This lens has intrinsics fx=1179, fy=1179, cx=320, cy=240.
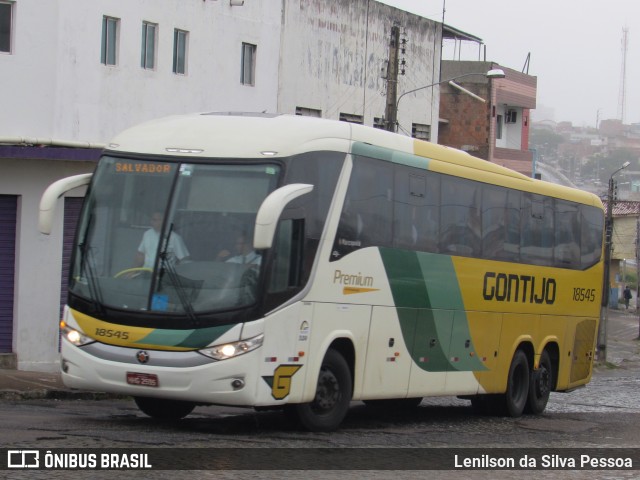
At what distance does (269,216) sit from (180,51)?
1546 cm

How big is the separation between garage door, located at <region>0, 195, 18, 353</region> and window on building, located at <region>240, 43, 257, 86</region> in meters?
8.65

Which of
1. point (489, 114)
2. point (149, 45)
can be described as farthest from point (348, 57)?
point (489, 114)

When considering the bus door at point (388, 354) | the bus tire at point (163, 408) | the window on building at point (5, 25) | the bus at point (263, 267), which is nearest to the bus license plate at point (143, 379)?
the bus at point (263, 267)

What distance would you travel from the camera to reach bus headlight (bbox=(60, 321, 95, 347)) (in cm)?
1141

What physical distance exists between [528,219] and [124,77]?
30.9 ft

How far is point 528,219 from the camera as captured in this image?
57.1 feet

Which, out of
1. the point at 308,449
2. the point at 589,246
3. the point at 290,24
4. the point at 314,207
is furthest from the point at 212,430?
the point at 290,24

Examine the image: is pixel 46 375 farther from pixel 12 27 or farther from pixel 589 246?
pixel 589 246

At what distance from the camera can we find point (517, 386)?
1747cm

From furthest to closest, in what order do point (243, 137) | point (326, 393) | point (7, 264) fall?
point (7, 264)
point (326, 393)
point (243, 137)

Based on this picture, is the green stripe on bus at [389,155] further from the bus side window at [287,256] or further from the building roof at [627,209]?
the building roof at [627,209]

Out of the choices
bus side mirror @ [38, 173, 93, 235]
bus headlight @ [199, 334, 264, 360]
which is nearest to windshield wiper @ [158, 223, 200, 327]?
bus headlight @ [199, 334, 264, 360]

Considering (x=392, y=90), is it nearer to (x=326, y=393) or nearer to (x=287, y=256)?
(x=326, y=393)

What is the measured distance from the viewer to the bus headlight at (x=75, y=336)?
37.4ft
